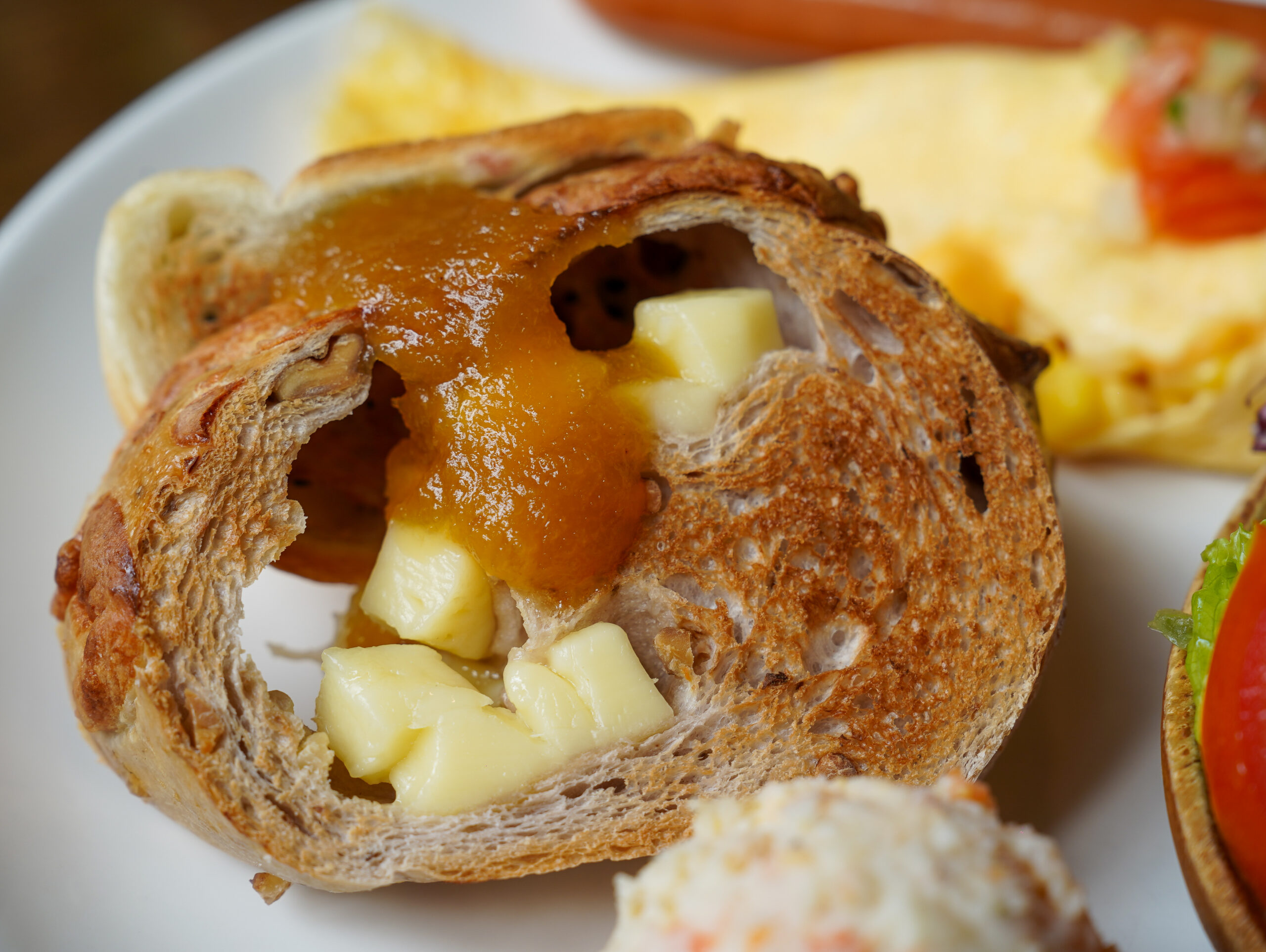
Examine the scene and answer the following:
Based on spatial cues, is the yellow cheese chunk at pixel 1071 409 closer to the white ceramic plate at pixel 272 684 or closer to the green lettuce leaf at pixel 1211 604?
the white ceramic plate at pixel 272 684

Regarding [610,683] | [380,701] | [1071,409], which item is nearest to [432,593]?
[380,701]

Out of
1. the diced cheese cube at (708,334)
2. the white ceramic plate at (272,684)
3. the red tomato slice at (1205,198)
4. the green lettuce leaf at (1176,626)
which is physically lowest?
the white ceramic plate at (272,684)

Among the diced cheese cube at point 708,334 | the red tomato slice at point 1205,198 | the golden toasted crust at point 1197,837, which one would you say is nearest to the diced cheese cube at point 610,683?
the diced cheese cube at point 708,334

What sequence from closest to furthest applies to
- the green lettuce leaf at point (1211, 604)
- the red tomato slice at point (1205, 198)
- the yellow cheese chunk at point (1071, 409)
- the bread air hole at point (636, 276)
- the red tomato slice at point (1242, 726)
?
the red tomato slice at point (1242, 726) → the green lettuce leaf at point (1211, 604) → the bread air hole at point (636, 276) → the yellow cheese chunk at point (1071, 409) → the red tomato slice at point (1205, 198)

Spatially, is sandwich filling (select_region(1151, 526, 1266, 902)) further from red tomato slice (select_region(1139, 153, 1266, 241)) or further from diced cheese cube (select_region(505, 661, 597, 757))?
red tomato slice (select_region(1139, 153, 1266, 241))

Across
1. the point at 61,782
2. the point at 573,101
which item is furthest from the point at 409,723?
the point at 573,101

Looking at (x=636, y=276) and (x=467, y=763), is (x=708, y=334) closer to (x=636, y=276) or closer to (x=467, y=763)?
(x=636, y=276)

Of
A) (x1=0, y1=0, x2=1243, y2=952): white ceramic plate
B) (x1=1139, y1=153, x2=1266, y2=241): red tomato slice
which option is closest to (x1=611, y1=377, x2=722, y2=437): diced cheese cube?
(x1=0, y1=0, x2=1243, y2=952): white ceramic plate

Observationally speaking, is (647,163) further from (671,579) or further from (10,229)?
(10,229)
